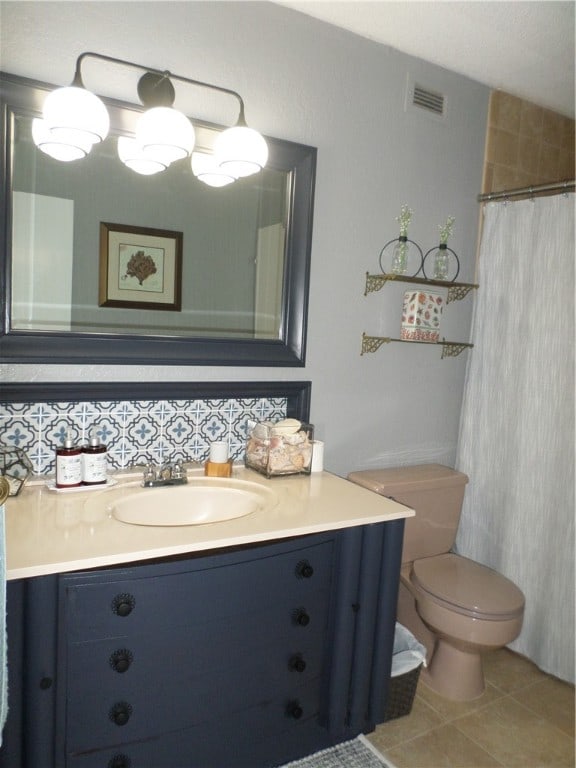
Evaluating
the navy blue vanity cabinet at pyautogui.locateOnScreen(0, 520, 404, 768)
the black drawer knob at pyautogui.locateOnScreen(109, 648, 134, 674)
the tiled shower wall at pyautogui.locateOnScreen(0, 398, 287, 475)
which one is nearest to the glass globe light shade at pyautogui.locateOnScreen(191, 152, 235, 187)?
the tiled shower wall at pyautogui.locateOnScreen(0, 398, 287, 475)

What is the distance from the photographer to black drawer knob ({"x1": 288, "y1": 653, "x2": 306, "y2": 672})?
5.04 ft

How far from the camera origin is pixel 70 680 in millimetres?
1234

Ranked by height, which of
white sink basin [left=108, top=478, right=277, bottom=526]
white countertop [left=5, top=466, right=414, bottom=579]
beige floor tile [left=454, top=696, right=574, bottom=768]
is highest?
white countertop [left=5, top=466, right=414, bottom=579]

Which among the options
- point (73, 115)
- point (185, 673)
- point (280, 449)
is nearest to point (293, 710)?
point (185, 673)

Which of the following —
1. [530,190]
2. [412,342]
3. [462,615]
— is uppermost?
[530,190]

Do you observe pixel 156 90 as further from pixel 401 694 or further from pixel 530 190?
pixel 401 694

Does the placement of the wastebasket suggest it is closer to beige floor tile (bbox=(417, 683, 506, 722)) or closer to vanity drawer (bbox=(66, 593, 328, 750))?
beige floor tile (bbox=(417, 683, 506, 722))

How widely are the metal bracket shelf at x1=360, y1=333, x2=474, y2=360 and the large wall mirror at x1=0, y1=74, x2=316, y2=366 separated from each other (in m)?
0.32

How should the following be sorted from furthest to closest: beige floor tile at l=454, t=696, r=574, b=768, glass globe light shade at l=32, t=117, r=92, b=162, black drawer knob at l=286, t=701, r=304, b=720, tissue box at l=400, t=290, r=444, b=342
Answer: tissue box at l=400, t=290, r=444, b=342 → beige floor tile at l=454, t=696, r=574, b=768 → black drawer knob at l=286, t=701, r=304, b=720 → glass globe light shade at l=32, t=117, r=92, b=162

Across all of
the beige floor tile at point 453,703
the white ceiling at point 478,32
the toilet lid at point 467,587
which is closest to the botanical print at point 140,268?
the white ceiling at point 478,32

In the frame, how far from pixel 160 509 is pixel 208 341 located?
0.55 m

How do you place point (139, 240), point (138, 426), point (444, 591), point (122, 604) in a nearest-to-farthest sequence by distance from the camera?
point (122, 604), point (139, 240), point (138, 426), point (444, 591)

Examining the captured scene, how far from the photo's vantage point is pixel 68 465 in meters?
1.59

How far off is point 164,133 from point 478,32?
48.6 inches
